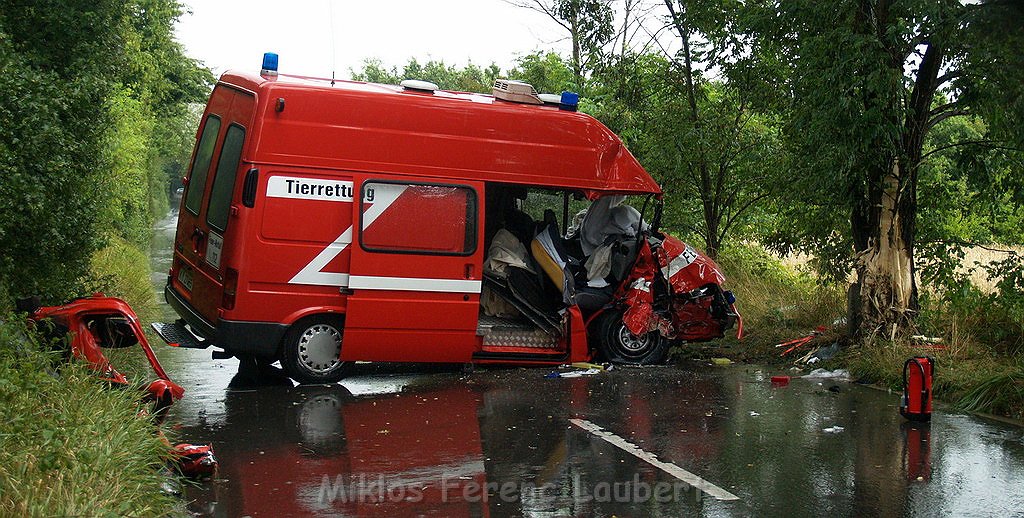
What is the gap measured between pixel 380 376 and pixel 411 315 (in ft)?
2.95

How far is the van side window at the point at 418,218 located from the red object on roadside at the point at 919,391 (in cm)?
416

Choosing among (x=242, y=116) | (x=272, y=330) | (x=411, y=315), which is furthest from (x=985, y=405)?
(x=242, y=116)

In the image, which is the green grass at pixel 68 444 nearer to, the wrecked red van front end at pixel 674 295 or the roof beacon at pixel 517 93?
the roof beacon at pixel 517 93

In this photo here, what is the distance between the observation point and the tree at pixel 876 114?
10734mm

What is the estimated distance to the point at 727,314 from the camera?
1212cm

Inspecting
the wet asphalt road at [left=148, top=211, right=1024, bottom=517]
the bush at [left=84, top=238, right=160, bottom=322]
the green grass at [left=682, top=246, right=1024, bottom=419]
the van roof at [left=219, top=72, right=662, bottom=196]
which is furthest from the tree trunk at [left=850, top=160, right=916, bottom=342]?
the bush at [left=84, top=238, right=160, bottom=322]

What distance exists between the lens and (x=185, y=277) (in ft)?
36.4

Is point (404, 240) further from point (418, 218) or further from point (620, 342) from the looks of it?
point (620, 342)

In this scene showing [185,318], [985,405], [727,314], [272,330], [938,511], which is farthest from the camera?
Answer: [727,314]

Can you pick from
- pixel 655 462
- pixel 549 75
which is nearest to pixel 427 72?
pixel 549 75

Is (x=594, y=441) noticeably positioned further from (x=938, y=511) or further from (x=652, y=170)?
(x=652, y=170)

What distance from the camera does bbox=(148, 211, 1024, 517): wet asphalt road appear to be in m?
6.55

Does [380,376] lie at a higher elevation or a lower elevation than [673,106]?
lower

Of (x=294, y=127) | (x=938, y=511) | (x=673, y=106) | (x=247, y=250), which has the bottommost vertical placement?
(x=938, y=511)
